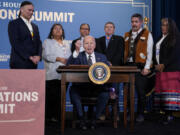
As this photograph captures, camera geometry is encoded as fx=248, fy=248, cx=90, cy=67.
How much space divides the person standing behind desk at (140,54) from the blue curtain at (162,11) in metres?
1.12

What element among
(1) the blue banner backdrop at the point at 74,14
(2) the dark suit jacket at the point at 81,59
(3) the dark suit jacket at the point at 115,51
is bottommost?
(2) the dark suit jacket at the point at 81,59

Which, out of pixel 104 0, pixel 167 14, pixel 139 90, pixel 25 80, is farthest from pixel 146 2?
pixel 25 80

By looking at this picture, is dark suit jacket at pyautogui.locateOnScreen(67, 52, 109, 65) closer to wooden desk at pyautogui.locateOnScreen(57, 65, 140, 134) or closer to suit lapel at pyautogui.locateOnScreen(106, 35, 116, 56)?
wooden desk at pyautogui.locateOnScreen(57, 65, 140, 134)

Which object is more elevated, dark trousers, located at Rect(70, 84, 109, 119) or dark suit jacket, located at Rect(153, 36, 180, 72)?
dark suit jacket, located at Rect(153, 36, 180, 72)

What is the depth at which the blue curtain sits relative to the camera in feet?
14.7

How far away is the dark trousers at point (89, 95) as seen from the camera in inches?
111

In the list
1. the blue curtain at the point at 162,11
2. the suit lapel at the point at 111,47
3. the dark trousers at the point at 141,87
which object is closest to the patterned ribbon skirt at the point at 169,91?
the dark trousers at the point at 141,87

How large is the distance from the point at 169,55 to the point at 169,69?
7.6 inches

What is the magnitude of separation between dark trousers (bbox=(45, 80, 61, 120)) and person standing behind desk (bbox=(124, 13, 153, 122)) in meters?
1.07

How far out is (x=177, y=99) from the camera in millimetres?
3346

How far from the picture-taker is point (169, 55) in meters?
3.33

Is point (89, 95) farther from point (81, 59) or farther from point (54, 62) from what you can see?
point (54, 62)

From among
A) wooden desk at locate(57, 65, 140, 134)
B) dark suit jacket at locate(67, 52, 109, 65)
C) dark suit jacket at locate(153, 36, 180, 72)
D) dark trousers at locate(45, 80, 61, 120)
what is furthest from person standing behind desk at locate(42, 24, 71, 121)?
dark suit jacket at locate(153, 36, 180, 72)

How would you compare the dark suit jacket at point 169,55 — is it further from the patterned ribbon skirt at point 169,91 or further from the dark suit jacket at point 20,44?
the dark suit jacket at point 20,44
